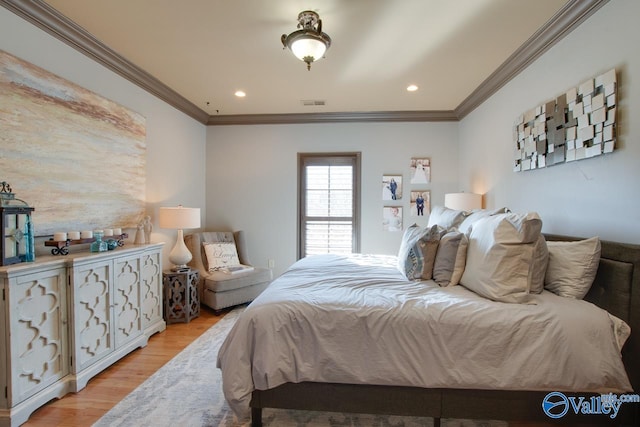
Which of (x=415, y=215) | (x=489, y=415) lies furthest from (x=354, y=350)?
(x=415, y=215)

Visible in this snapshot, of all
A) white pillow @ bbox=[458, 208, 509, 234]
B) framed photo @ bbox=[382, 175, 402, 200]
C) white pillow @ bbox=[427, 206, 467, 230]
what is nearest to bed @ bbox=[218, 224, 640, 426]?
white pillow @ bbox=[458, 208, 509, 234]

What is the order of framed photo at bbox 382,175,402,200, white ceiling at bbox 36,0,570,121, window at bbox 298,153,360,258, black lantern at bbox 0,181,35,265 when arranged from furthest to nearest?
window at bbox 298,153,360,258, framed photo at bbox 382,175,402,200, white ceiling at bbox 36,0,570,121, black lantern at bbox 0,181,35,265

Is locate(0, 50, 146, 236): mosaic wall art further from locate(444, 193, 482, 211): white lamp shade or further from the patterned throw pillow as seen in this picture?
locate(444, 193, 482, 211): white lamp shade

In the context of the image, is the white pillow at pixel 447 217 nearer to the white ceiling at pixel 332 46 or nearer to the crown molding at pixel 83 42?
the white ceiling at pixel 332 46

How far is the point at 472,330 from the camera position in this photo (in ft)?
4.88

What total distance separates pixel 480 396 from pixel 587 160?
1686mm

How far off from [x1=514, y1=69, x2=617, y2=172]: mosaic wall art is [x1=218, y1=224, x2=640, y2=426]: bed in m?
0.71

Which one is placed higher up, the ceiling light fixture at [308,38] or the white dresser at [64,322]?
the ceiling light fixture at [308,38]

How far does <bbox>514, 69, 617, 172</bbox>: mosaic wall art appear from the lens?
5.94ft

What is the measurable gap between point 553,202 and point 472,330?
1547 mm

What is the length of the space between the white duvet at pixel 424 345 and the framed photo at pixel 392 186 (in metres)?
2.79

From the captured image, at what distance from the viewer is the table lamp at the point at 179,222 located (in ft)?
10.4

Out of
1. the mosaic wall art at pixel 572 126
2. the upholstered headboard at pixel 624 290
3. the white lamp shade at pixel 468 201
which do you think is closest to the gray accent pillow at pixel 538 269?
the upholstered headboard at pixel 624 290

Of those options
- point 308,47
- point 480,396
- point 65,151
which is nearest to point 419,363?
point 480,396
